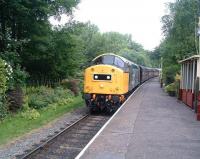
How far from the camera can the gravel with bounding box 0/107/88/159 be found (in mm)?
12834

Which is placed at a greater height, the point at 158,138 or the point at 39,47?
the point at 39,47

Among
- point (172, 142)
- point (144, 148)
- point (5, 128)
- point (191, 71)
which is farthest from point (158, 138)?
point (191, 71)

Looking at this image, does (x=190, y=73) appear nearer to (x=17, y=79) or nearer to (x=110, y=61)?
(x=110, y=61)

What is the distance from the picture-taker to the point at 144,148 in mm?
12594

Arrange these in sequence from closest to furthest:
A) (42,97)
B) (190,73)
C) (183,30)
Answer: (42,97) → (190,73) → (183,30)

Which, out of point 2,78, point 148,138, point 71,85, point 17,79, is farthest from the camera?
point 71,85

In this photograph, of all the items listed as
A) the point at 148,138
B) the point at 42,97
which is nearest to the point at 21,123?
the point at 148,138

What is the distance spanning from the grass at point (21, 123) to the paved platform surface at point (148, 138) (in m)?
3.07

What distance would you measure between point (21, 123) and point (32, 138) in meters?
3.02

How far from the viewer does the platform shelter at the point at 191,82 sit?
24109mm

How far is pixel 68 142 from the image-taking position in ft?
48.7

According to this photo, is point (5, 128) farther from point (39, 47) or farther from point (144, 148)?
point (39, 47)

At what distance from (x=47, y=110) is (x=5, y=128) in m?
6.60

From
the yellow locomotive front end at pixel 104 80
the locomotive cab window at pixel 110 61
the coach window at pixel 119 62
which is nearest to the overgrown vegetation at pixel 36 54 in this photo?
the yellow locomotive front end at pixel 104 80
